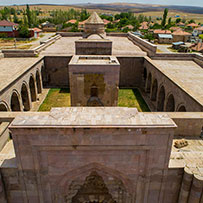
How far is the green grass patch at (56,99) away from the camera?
18859 millimetres

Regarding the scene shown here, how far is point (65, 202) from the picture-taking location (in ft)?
26.9

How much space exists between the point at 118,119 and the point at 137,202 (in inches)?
151

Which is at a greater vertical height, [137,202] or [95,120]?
[95,120]

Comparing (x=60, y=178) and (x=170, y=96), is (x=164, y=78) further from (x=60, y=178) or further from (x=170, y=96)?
(x=60, y=178)

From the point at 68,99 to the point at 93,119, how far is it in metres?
13.6

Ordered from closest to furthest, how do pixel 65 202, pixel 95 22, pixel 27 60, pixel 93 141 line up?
1. pixel 93 141
2. pixel 65 202
3. pixel 27 60
4. pixel 95 22

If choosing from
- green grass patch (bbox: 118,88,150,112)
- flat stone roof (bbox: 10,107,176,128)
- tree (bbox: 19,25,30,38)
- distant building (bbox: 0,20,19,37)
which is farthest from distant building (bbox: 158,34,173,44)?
flat stone roof (bbox: 10,107,176,128)

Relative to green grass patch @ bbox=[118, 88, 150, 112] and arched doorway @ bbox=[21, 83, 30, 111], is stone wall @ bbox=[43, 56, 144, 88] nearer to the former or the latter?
green grass patch @ bbox=[118, 88, 150, 112]

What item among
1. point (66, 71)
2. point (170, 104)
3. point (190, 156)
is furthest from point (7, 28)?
point (190, 156)

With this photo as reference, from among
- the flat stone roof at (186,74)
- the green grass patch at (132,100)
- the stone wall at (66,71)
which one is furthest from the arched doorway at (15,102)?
the flat stone roof at (186,74)

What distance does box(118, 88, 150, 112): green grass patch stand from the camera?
62.5ft

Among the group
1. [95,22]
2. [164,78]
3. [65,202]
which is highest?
[95,22]

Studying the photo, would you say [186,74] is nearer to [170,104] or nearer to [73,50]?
[170,104]

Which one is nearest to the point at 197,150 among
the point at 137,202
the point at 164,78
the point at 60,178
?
the point at 137,202
